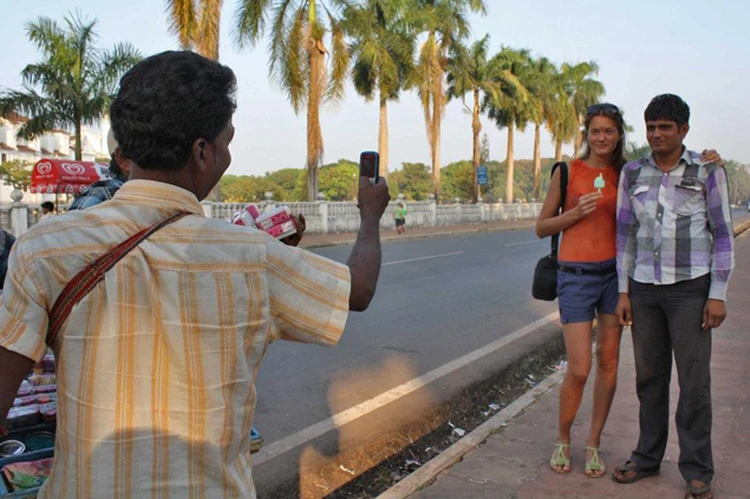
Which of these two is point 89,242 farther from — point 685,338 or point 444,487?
point 685,338

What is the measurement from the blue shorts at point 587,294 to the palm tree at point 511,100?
38.0 metres

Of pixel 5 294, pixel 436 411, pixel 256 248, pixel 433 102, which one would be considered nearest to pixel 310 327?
pixel 256 248

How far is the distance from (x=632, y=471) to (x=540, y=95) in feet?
147

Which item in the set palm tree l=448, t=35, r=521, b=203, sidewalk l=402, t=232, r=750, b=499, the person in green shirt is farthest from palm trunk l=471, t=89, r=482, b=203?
sidewalk l=402, t=232, r=750, b=499

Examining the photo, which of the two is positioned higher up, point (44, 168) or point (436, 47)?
point (436, 47)

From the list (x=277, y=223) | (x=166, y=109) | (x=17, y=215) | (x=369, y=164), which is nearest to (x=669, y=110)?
(x=369, y=164)

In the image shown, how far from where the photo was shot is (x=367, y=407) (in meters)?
4.82

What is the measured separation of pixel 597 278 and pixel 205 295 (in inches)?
105

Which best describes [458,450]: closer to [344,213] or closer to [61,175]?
[61,175]

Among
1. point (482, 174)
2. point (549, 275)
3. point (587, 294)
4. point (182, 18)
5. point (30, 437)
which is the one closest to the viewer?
point (30, 437)

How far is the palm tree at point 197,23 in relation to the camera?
712 inches

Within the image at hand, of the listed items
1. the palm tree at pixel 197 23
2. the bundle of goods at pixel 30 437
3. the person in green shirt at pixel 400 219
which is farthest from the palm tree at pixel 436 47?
the bundle of goods at pixel 30 437

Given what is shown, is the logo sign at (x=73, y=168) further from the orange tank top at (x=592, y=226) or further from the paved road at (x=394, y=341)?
the orange tank top at (x=592, y=226)

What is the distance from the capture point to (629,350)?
624cm
